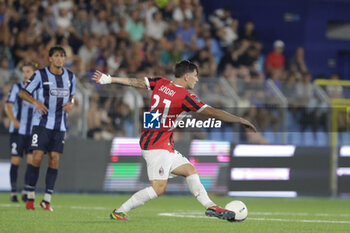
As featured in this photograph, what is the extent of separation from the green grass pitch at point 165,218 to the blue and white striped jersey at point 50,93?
1.22m

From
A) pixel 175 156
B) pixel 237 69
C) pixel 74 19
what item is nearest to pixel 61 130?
pixel 175 156

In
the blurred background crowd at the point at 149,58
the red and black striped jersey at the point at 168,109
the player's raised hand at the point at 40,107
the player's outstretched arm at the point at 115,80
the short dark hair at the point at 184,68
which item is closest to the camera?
the red and black striped jersey at the point at 168,109

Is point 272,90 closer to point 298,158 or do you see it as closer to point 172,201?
point 298,158

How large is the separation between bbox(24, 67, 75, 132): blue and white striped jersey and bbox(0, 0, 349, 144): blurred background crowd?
4074 millimetres

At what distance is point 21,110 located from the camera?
12.7 meters

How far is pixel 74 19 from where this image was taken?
59.5 feet

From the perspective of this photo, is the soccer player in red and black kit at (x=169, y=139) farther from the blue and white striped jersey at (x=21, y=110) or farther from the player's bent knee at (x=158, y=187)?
the blue and white striped jersey at (x=21, y=110)

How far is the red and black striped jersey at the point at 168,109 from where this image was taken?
854 cm

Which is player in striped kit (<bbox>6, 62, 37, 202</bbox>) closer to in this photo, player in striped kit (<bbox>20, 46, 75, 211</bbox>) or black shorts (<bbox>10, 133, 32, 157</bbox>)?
black shorts (<bbox>10, 133, 32, 157</bbox>)

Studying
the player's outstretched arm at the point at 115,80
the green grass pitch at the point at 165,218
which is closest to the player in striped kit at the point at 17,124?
the green grass pitch at the point at 165,218

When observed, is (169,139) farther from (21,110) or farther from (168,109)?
(21,110)

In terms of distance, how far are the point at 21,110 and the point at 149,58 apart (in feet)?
20.0

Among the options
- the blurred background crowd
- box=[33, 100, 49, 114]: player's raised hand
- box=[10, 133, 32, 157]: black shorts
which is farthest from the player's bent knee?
the blurred background crowd

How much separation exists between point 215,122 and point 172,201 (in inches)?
83.7
